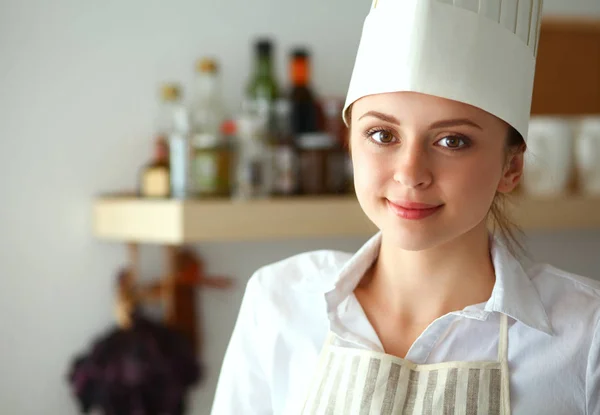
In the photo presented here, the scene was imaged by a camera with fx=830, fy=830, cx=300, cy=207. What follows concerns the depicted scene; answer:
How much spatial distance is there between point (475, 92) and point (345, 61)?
3.60 feet

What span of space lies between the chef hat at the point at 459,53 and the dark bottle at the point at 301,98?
833 mm

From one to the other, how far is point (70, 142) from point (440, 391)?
104cm

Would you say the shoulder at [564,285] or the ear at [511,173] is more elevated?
the ear at [511,173]

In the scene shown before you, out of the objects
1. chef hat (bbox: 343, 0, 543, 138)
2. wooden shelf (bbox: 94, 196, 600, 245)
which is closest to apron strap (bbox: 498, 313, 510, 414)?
chef hat (bbox: 343, 0, 543, 138)

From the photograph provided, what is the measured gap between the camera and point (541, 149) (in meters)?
1.78

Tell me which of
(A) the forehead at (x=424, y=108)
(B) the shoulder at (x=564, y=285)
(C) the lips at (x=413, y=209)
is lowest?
(B) the shoulder at (x=564, y=285)

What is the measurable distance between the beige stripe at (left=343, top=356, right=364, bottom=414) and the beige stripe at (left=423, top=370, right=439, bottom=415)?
72 millimetres

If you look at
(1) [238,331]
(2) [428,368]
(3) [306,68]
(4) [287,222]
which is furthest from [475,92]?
(3) [306,68]

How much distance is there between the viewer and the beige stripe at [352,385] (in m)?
0.89

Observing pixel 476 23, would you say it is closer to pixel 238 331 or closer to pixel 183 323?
pixel 238 331

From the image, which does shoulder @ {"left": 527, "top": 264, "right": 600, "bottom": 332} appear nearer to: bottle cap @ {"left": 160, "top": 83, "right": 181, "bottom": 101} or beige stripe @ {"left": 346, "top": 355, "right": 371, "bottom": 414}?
beige stripe @ {"left": 346, "top": 355, "right": 371, "bottom": 414}

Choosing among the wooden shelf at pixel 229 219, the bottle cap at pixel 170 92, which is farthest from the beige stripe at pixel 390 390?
the bottle cap at pixel 170 92

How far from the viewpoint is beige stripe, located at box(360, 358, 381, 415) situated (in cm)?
88

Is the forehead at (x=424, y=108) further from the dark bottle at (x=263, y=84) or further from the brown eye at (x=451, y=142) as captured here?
the dark bottle at (x=263, y=84)
